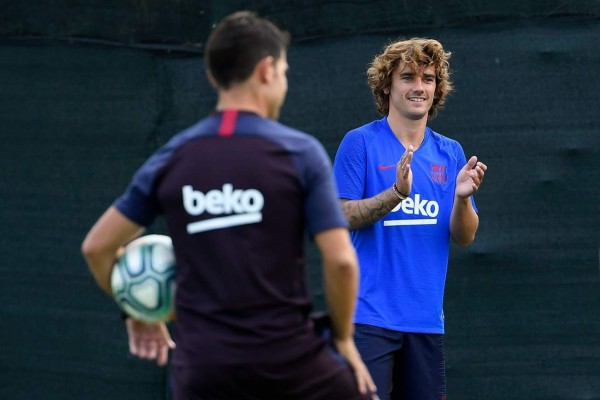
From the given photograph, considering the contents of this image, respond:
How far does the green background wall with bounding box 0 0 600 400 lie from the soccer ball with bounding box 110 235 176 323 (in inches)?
97.5

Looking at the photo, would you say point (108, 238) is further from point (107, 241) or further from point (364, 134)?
point (364, 134)

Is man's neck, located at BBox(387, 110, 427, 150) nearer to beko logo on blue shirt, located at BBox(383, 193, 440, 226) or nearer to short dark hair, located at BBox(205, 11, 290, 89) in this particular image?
beko logo on blue shirt, located at BBox(383, 193, 440, 226)

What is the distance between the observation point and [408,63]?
191 inches

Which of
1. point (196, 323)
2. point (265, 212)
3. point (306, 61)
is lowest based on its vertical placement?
point (196, 323)

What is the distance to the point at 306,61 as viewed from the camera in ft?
19.2

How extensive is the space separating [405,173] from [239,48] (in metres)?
1.38

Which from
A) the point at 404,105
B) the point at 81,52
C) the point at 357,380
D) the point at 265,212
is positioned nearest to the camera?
the point at 265,212

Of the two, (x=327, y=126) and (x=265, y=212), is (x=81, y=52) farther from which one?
(x=265, y=212)

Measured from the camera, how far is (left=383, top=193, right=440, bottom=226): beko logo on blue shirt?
184 inches

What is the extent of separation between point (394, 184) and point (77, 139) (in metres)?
2.29

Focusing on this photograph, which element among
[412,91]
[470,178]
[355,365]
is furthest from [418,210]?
[355,365]


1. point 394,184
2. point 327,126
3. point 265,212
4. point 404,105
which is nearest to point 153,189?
point 265,212

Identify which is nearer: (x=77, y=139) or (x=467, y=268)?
(x=467, y=268)

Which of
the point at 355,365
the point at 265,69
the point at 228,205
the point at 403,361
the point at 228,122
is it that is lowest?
the point at 403,361
